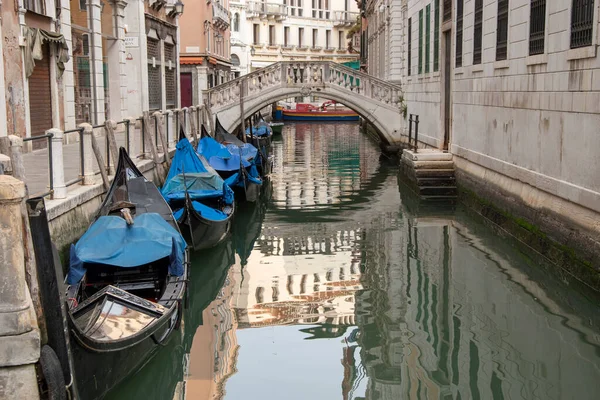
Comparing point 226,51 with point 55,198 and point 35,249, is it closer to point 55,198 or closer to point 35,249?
point 55,198

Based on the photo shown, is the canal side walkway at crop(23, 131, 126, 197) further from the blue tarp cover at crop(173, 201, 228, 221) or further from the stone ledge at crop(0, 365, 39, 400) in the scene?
the stone ledge at crop(0, 365, 39, 400)

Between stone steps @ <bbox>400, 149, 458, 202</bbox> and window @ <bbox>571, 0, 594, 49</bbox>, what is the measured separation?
566 centimetres

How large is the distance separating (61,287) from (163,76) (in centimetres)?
1743

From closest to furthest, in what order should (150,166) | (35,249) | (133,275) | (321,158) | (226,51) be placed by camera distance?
1. (35,249)
2. (133,275)
3. (150,166)
4. (321,158)
5. (226,51)

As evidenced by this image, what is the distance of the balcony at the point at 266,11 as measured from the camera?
146 feet

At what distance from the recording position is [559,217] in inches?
318

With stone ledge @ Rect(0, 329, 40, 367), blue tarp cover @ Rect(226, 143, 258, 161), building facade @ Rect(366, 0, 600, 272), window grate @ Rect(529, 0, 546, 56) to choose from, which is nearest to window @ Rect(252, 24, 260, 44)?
building facade @ Rect(366, 0, 600, 272)

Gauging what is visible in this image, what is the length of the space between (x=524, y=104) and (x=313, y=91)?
10.8m

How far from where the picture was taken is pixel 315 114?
37.6 m

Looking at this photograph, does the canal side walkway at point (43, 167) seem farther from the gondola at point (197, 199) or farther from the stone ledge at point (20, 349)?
the stone ledge at point (20, 349)

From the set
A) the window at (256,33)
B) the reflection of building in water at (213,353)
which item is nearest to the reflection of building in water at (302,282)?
the reflection of building in water at (213,353)

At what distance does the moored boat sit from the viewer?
37.4 meters

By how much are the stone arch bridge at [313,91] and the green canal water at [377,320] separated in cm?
849

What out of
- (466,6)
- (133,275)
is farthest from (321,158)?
(133,275)
